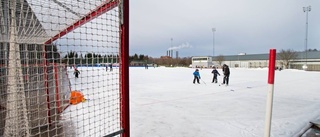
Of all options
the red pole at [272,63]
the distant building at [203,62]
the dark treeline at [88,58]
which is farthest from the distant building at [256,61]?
the dark treeline at [88,58]

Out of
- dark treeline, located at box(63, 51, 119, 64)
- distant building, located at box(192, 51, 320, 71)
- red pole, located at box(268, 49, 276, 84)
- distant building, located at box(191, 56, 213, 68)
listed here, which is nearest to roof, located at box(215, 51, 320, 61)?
distant building, located at box(192, 51, 320, 71)

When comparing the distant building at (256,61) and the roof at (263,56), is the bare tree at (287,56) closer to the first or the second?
the distant building at (256,61)

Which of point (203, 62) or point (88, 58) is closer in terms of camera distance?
point (88, 58)

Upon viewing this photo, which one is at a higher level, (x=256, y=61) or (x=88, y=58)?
(x=256, y=61)

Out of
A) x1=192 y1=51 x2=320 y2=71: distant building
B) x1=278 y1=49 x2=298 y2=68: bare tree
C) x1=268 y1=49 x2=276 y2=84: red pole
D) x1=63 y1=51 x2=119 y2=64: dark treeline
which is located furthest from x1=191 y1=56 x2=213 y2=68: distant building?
x1=268 y1=49 x2=276 y2=84: red pole

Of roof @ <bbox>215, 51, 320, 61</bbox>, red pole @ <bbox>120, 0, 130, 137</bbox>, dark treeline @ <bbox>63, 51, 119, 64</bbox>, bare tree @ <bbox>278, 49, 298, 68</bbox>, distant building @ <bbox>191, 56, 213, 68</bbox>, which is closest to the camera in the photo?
red pole @ <bbox>120, 0, 130, 137</bbox>

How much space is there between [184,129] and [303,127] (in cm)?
256

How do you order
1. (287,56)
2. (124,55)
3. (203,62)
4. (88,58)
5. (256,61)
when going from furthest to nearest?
1. (256,61)
2. (203,62)
3. (287,56)
4. (88,58)
5. (124,55)

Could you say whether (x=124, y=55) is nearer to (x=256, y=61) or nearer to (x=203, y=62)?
(x=203, y=62)

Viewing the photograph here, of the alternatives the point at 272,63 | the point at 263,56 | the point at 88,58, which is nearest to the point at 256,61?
the point at 263,56

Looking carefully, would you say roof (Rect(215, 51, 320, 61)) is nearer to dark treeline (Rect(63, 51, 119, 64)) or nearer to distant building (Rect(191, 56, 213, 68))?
distant building (Rect(191, 56, 213, 68))

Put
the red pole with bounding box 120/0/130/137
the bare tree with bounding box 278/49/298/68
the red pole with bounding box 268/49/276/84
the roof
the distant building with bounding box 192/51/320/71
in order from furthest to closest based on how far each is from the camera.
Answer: the roof < the distant building with bounding box 192/51/320/71 < the bare tree with bounding box 278/49/298/68 < the red pole with bounding box 120/0/130/137 < the red pole with bounding box 268/49/276/84

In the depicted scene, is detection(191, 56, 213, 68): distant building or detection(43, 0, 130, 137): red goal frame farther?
detection(191, 56, 213, 68): distant building

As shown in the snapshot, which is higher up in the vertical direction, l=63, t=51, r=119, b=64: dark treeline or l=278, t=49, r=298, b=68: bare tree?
l=278, t=49, r=298, b=68: bare tree
